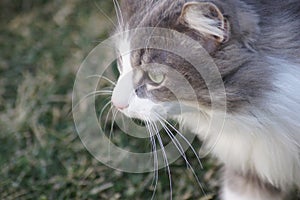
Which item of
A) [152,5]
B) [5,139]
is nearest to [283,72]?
[152,5]

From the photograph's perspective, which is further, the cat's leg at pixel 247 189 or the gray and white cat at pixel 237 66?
the cat's leg at pixel 247 189

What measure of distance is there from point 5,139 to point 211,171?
78 cm

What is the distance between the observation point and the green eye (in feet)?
5.90

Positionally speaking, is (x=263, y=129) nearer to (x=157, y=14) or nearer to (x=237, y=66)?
(x=237, y=66)

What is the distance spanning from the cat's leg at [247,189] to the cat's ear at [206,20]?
0.61m

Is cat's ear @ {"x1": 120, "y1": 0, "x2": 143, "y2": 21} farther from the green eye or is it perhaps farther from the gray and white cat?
the green eye

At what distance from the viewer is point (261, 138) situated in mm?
1897

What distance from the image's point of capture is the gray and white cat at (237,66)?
173 centimetres

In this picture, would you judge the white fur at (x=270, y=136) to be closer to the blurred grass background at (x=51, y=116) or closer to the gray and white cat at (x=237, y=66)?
the gray and white cat at (x=237, y=66)

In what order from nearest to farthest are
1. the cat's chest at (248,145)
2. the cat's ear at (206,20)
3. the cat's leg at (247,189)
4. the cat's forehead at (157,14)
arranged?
the cat's ear at (206,20), the cat's forehead at (157,14), the cat's chest at (248,145), the cat's leg at (247,189)

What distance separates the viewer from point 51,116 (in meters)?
2.71

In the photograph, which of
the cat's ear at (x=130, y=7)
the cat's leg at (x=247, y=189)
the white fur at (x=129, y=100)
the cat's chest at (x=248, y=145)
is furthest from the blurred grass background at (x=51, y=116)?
the cat's ear at (x=130, y=7)

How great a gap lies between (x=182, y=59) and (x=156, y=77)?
3.3 inches

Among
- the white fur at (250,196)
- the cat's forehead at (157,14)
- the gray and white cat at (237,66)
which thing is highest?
the cat's forehead at (157,14)
